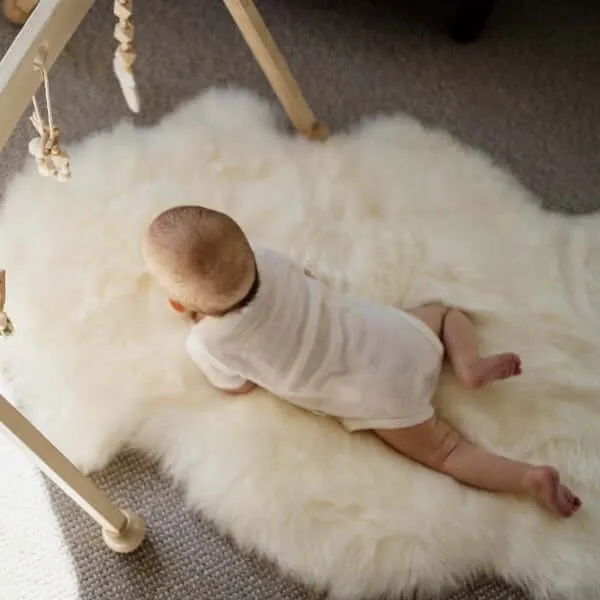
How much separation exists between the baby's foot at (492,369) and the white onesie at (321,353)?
4 centimetres

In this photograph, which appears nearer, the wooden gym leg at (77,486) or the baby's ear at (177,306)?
the wooden gym leg at (77,486)

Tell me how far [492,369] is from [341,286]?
0.75 ft

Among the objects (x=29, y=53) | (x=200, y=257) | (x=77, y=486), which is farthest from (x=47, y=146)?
(x=77, y=486)

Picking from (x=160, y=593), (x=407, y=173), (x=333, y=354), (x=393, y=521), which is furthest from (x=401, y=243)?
(x=160, y=593)

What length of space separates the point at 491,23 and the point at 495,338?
0.64 metres

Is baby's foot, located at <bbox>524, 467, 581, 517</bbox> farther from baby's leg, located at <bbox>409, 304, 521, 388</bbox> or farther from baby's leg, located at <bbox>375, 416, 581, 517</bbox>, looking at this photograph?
baby's leg, located at <bbox>409, 304, 521, 388</bbox>

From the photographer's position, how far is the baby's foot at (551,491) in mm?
1013

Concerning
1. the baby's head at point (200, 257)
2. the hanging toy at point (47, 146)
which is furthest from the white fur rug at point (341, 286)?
the hanging toy at point (47, 146)

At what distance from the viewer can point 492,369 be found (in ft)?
3.51

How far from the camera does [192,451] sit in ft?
3.58

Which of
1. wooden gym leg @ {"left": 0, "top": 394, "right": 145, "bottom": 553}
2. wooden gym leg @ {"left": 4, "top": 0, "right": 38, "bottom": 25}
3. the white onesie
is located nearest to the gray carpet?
wooden gym leg @ {"left": 4, "top": 0, "right": 38, "bottom": 25}

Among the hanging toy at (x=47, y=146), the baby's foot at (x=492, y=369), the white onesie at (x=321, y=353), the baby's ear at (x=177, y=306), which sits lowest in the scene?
the baby's foot at (x=492, y=369)

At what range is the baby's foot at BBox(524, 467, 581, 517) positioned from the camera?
1.01 m

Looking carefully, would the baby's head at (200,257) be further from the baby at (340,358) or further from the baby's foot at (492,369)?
the baby's foot at (492,369)
